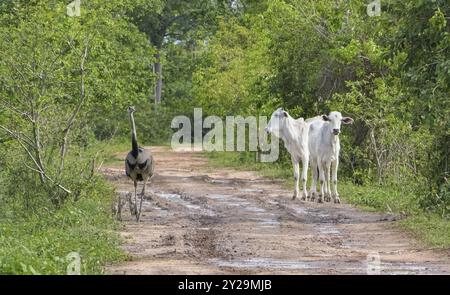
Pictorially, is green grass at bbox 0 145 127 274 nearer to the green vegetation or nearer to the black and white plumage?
the green vegetation

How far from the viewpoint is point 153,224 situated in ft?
57.1

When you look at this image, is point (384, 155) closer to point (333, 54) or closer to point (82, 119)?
point (333, 54)

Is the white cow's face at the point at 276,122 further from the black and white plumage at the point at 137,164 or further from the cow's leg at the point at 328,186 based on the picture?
the black and white plumage at the point at 137,164

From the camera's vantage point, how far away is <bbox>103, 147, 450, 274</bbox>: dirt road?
1236 centimetres

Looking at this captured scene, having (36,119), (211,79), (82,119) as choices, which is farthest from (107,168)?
(36,119)

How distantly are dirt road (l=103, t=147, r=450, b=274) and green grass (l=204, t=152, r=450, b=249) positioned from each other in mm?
280

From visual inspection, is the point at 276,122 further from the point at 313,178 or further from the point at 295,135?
the point at 313,178

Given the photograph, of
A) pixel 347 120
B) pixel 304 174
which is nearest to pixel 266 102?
pixel 304 174

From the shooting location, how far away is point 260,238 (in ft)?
50.5

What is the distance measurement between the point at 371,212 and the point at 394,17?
4.02 meters

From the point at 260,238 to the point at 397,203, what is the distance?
5350 mm

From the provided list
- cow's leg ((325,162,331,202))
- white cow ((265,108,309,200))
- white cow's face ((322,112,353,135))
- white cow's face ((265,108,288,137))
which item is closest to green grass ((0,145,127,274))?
white cow's face ((265,108,288,137))

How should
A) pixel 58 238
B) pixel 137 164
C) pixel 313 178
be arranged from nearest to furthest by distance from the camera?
pixel 58 238 < pixel 137 164 < pixel 313 178
